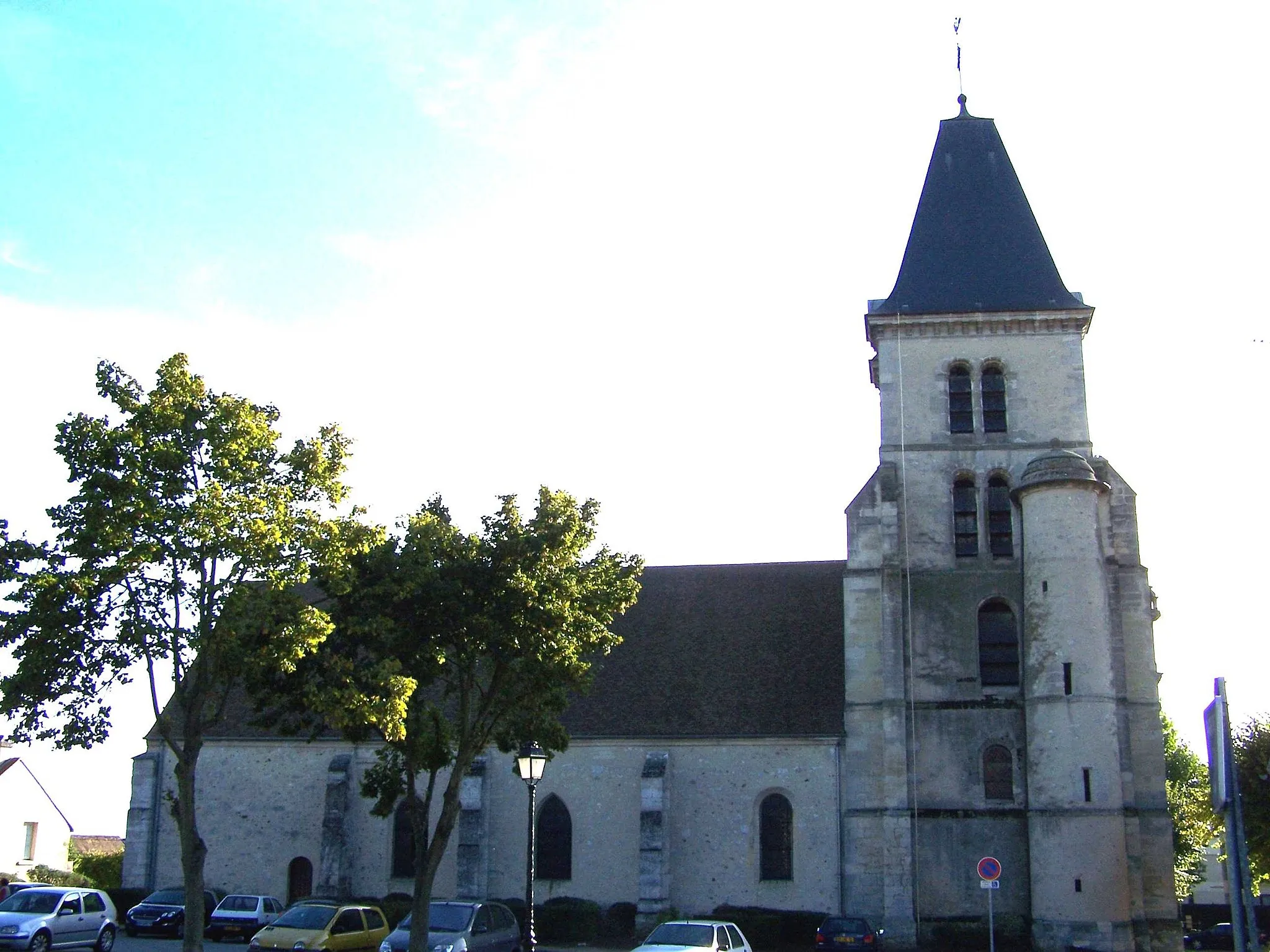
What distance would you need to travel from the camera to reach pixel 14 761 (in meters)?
49.6

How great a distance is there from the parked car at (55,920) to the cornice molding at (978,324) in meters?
24.3

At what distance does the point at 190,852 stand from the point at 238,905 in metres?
11.9

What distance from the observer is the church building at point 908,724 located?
99.8 ft

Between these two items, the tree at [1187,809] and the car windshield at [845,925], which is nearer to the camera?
the car windshield at [845,925]

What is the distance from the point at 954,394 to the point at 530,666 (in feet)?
56.3

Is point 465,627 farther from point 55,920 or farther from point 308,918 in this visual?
point 55,920

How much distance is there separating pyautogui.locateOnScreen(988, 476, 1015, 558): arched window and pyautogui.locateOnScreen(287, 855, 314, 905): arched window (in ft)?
70.9

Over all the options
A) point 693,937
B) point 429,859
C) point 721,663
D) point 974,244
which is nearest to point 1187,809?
point 721,663

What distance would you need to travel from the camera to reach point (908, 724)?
31.8 meters

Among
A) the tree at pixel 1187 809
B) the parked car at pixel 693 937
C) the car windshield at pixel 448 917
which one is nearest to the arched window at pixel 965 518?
the tree at pixel 1187 809

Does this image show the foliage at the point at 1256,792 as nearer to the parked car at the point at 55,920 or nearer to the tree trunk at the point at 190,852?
the tree trunk at the point at 190,852

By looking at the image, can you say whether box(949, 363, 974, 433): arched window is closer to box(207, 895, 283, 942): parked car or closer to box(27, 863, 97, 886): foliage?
box(207, 895, 283, 942): parked car

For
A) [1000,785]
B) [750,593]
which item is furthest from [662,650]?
[1000,785]

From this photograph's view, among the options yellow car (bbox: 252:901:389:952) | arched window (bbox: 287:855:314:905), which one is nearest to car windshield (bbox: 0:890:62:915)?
yellow car (bbox: 252:901:389:952)
